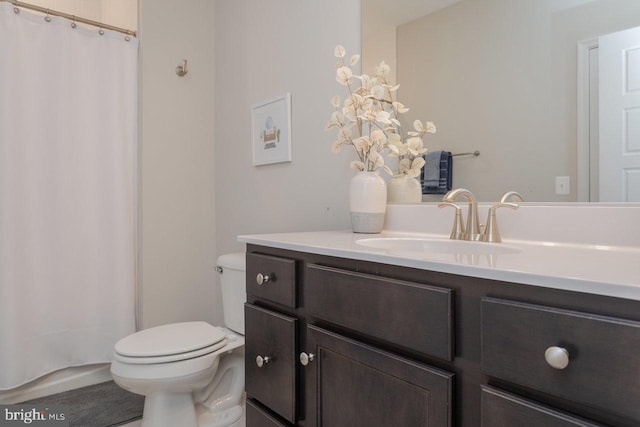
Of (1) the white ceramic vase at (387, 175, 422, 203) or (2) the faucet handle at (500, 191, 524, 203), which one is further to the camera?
(1) the white ceramic vase at (387, 175, 422, 203)

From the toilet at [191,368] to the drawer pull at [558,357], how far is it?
1345 millimetres

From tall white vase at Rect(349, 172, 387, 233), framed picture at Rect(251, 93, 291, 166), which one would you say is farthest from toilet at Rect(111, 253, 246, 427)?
tall white vase at Rect(349, 172, 387, 233)

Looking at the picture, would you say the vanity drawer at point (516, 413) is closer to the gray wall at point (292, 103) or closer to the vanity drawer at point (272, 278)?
the vanity drawer at point (272, 278)

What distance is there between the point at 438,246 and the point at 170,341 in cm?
115

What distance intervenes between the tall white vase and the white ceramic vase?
94 mm

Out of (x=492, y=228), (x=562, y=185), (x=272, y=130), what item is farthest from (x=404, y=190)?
(x=272, y=130)

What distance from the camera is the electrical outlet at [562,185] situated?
3.38 feet

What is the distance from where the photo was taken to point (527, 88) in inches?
43.6

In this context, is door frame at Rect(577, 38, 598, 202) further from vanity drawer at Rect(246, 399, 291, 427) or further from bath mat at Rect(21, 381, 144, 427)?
bath mat at Rect(21, 381, 144, 427)

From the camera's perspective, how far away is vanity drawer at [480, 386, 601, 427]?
0.53 meters

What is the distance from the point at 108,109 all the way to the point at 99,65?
0.77ft

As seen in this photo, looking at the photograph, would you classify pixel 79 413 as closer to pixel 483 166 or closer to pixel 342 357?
pixel 342 357

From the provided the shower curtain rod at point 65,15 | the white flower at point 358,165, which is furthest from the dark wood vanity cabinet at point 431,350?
the shower curtain rod at point 65,15

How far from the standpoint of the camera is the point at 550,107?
3.49ft
